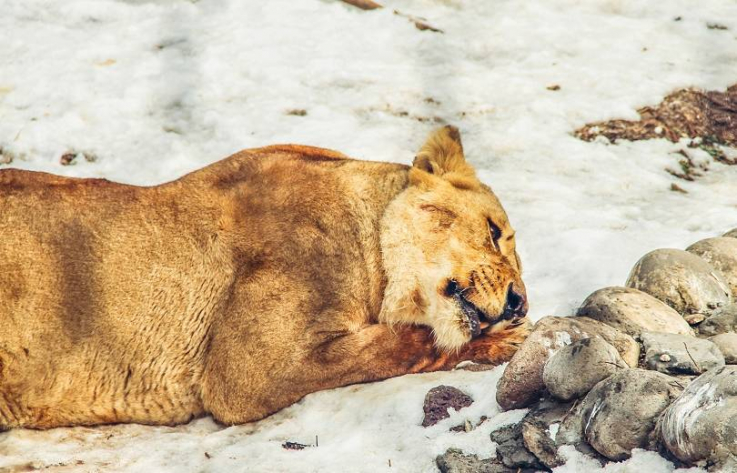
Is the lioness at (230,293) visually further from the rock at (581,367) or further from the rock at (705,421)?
the rock at (705,421)

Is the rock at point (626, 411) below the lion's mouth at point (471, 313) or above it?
above

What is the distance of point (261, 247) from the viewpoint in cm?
477

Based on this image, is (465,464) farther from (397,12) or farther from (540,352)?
(397,12)

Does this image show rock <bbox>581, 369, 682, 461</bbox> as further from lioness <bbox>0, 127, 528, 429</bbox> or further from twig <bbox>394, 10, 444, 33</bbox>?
twig <bbox>394, 10, 444, 33</bbox>

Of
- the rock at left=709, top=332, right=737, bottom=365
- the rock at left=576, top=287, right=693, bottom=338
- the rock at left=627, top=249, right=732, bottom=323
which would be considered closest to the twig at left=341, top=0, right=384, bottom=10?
the rock at left=627, top=249, right=732, bottom=323

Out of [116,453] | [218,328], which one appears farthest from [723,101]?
[116,453]

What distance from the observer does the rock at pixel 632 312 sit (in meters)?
4.56

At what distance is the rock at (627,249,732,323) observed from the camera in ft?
16.9

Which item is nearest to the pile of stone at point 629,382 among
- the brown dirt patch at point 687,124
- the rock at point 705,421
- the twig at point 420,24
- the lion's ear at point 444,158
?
the rock at point 705,421

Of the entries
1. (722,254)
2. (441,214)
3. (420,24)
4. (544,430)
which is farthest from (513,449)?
(420,24)

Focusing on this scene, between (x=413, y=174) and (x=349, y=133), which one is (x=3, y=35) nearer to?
(x=349, y=133)

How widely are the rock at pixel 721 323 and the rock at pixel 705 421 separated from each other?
1.91 meters

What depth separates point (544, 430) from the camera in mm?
3650

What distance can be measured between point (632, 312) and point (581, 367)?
1.01m
